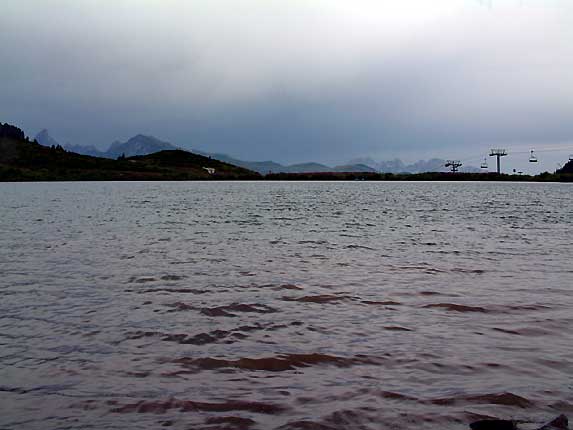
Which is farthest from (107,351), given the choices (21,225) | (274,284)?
(21,225)

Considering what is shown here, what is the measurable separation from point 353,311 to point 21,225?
3085 cm

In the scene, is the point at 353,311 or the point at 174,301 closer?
the point at 353,311

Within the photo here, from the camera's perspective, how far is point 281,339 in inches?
395

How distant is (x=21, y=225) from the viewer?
3494 centimetres

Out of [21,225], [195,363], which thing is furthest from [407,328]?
[21,225]

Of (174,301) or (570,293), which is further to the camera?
(570,293)

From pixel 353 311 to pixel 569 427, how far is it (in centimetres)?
643

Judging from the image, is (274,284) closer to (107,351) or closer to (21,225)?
(107,351)

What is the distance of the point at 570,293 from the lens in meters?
14.3

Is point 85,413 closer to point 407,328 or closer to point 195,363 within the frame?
point 195,363

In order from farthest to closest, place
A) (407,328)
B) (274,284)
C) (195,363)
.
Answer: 1. (274,284)
2. (407,328)
3. (195,363)

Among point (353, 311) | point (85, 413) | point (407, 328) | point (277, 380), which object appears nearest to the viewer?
point (85, 413)

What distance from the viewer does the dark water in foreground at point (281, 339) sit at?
682cm

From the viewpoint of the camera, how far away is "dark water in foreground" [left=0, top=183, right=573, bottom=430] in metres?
6.82
